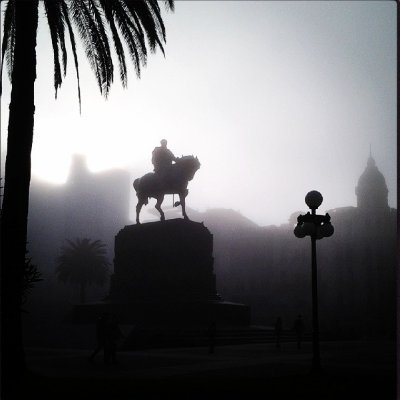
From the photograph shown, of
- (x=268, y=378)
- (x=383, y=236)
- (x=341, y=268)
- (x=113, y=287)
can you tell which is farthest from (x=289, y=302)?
(x=268, y=378)

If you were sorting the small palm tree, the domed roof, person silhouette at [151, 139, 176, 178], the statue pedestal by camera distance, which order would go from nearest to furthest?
the statue pedestal → person silhouette at [151, 139, 176, 178] → the small palm tree → the domed roof

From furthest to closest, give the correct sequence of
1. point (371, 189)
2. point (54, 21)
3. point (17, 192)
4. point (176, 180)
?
point (371, 189), point (176, 180), point (54, 21), point (17, 192)

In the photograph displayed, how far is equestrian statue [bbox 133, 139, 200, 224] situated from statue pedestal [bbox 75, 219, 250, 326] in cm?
153

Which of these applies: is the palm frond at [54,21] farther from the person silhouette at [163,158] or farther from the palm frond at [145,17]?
the person silhouette at [163,158]

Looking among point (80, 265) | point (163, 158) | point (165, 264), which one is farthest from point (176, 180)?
point (80, 265)

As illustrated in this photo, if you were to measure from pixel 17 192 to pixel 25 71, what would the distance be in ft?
8.45

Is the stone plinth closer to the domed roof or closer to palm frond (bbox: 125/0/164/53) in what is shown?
palm frond (bbox: 125/0/164/53)

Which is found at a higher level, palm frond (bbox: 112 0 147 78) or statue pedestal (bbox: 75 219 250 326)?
palm frond (bbox: 112 0 147 78)

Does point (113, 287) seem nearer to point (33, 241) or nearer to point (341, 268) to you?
point (341, 268)

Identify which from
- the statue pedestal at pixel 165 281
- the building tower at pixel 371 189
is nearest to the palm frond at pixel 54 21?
the statue pedestal at pixel 165 281

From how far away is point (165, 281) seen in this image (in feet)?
107

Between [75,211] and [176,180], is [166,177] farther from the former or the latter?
[75,211]

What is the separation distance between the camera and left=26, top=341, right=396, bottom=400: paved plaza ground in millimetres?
10031

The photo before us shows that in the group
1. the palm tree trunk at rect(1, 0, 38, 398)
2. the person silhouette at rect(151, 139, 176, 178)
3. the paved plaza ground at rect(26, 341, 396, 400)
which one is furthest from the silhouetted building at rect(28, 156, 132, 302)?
the palm tree trunk at rect(1, 0, 38, 398)
